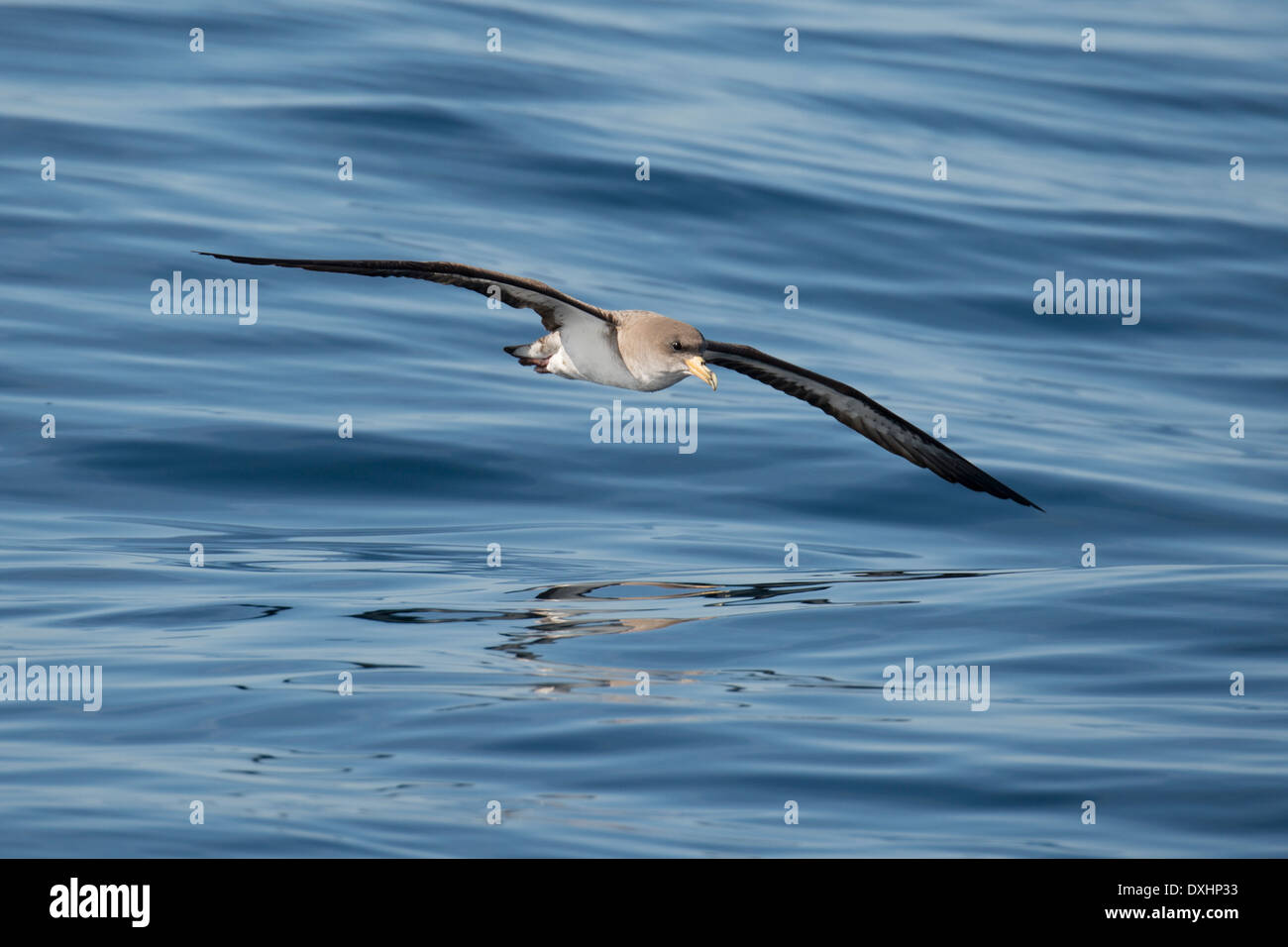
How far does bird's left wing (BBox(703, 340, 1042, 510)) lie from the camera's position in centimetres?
1319

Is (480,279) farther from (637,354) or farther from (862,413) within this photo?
(862,413)

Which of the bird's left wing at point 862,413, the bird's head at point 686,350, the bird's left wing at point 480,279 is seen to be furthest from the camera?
the bird's left wing at point 862,413

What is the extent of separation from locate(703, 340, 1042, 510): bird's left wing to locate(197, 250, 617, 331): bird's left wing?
4.11 ft

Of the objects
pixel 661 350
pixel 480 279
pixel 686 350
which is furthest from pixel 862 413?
pixel 480 279

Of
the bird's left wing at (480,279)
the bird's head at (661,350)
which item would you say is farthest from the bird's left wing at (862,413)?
the bird's left wing at (480,279)

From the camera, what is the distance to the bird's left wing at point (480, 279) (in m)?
9.92

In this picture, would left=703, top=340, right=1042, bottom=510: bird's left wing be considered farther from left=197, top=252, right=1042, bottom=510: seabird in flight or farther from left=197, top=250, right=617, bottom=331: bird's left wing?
left=197, top=250, right=617, bottom=331: bird's left wing

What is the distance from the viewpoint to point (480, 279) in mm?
10688

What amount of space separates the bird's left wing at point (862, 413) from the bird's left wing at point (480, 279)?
1253 mm

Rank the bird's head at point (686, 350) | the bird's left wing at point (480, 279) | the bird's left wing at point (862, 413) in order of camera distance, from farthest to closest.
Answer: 1. the bird's left wing at point (862, 413)
2. the bird's head at point (686, 350)
3. the bird's left wing at point (480, 279)

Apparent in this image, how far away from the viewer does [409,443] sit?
16.6m

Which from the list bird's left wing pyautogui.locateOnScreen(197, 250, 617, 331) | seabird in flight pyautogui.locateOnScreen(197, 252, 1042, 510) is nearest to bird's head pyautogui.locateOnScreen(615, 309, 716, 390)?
seabird in flight pyautogui.locateOnScreen(197, 252, 1042, 510)

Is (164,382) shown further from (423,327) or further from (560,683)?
(560,683)

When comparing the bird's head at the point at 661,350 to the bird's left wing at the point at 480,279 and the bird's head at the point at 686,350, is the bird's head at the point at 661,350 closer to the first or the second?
the bird's head at the point at 686,350
